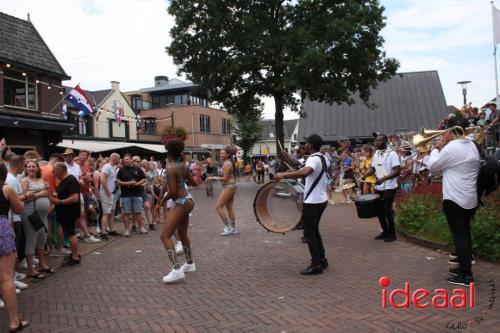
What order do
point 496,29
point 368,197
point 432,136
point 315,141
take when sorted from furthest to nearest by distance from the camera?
point 496,29 → point 368,197 → point 315,141 → point 432,136

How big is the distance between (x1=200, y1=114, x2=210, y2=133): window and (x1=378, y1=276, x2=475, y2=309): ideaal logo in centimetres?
5252

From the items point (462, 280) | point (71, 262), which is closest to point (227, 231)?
point (71, 262)

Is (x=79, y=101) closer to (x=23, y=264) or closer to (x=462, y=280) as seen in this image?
(x=23, y=264)

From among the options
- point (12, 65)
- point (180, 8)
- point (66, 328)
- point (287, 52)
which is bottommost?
point (66, 328)

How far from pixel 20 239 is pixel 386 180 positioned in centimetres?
627

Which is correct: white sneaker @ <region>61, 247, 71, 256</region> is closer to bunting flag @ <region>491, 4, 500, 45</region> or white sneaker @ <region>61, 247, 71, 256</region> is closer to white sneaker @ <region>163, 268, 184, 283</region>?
white sneaker @ <region>163, 268, 184, 283</region>

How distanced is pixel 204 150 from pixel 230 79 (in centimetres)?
2926

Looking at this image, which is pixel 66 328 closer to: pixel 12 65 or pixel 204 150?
pixel 12 65

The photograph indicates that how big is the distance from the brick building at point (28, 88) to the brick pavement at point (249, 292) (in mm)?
12572

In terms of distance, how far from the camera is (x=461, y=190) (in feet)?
17.3

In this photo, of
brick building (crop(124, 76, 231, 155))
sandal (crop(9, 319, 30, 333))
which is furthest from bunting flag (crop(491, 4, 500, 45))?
brick building (crop(124, 76, 231, 155))

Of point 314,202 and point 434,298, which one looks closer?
point 434,298

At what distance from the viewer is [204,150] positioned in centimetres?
5472

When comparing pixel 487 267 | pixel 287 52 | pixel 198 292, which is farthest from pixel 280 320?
pixel 287 52
